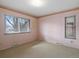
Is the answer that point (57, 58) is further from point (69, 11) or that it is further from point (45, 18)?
point (45, 18)

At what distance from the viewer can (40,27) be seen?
557 cm

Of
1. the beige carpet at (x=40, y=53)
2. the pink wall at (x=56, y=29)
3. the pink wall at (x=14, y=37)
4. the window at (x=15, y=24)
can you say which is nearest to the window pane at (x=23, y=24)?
the window at (x=15, y=24)

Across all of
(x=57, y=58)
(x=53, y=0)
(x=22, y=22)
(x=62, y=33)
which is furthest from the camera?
(x=22, y=22)

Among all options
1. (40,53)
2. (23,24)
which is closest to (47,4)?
(40,53)

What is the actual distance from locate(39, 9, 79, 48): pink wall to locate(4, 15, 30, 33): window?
3.79ft

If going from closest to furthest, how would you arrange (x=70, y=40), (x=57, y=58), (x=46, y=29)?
(x=57, y=58), (x=70, y=40), (x=46, y=29)

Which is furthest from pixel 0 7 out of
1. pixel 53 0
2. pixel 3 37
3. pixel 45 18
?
pixel 45 18

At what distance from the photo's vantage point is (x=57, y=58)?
2.29 m

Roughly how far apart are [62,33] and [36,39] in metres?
2.24

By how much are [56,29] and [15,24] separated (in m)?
2.53

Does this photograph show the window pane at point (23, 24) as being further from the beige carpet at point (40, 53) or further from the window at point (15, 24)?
the beige carpet at point (40, 53)

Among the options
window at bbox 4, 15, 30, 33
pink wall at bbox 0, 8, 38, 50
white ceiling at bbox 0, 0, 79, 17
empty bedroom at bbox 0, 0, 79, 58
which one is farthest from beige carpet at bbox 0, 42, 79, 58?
white ceiling at bbox 0, 0, 79, 17

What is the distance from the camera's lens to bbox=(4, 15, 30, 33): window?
12.3 ft

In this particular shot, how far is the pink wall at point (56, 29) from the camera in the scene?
3.68 metres
